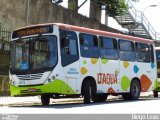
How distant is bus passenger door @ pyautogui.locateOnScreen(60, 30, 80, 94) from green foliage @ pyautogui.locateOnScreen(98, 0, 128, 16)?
2680 centimetres

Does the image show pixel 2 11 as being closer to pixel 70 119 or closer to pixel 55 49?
pixel 55 49

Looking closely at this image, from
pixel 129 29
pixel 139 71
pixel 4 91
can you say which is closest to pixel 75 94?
pixel 139 71

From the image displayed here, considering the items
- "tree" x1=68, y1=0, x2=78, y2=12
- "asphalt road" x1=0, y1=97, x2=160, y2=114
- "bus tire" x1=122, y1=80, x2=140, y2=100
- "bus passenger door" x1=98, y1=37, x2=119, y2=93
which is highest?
"tree" x1=68, y1=0, x2=78, y2=12

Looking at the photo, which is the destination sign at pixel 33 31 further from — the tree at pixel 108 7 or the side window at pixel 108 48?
the tree at pixel 108 7

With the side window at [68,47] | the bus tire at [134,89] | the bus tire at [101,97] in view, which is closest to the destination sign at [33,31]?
the side window at [68,47]

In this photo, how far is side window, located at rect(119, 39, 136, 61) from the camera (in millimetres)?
22983

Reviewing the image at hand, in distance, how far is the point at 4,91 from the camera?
86.1 ft

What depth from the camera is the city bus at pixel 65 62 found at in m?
18.6

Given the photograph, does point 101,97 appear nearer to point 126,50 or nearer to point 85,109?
point 126,50

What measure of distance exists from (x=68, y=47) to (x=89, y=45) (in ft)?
5.54

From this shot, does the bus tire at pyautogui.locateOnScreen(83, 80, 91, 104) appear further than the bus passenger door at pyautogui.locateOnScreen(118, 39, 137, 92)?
No

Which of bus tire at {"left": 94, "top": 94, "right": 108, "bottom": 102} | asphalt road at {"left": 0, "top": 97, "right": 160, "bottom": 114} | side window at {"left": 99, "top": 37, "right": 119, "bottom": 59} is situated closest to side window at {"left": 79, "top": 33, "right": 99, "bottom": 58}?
side window at {"left": 99, "top": 37, "right": 119, "bottom": 59}

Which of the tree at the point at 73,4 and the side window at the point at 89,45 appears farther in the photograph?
the tree at the point at 73,4

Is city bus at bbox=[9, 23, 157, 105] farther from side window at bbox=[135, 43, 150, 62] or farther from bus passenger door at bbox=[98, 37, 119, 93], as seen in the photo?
side window at bbox=[135, 43, 150, 62]
